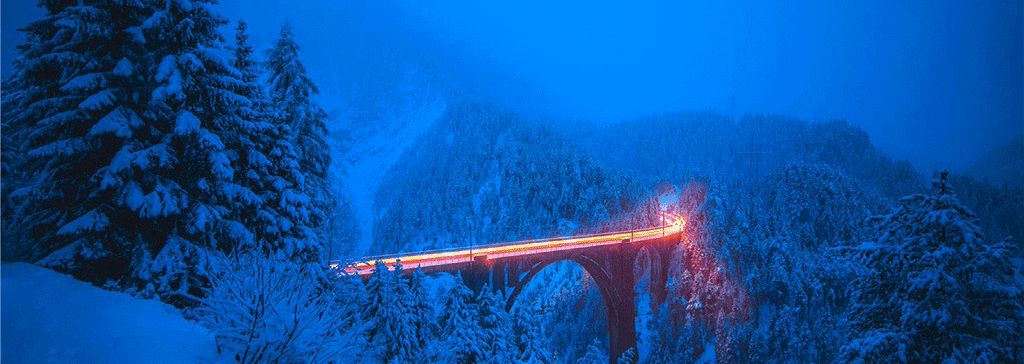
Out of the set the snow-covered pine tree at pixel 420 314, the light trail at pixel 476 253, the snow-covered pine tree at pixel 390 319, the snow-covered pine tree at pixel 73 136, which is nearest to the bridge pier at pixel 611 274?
the light trail at pixel 476 253

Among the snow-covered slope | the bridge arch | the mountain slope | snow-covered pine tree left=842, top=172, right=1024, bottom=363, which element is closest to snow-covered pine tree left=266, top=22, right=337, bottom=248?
the bridge arch

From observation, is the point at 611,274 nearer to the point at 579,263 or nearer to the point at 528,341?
the point at 579,263

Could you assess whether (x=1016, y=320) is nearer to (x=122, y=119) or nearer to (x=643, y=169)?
(x=122, y=119)

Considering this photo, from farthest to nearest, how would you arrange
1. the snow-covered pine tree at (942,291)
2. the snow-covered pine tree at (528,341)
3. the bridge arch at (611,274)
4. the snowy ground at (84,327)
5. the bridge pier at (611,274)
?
1. the bridge arch at (611,274)
2. the bridge pier at (611,274)
3. the snow-covered pine tree at (528,341)
4. the snow-covered pine tree at (942,291)
5. the snowy ground at (84,327)

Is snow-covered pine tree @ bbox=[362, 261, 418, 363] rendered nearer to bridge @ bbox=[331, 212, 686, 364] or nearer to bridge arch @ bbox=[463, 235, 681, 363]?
bridge @ bbox=[331, 212, 686, 364]

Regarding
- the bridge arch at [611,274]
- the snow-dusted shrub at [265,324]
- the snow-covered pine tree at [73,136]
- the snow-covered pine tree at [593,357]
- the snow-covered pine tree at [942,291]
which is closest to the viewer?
the snow-dusted shrub at [265,324]

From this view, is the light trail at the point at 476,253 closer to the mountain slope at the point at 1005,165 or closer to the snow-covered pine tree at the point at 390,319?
the snow-covered pine tree at the point at 390,319
